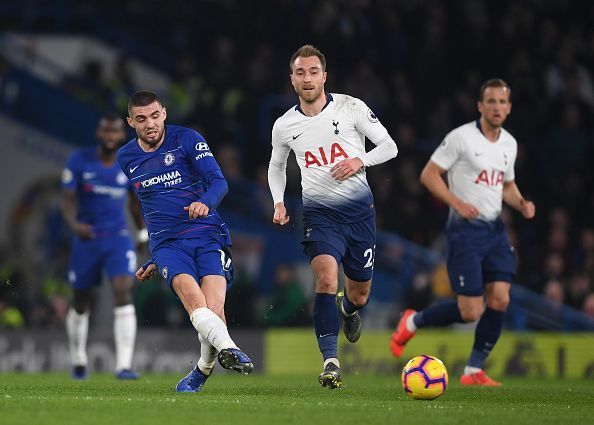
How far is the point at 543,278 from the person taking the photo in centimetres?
1795

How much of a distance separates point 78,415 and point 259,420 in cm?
113

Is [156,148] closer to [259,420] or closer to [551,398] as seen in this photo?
[259,420]

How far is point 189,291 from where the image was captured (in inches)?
358

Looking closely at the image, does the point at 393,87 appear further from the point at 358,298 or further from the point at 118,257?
the point at 358,298

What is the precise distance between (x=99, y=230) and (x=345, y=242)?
158 inches

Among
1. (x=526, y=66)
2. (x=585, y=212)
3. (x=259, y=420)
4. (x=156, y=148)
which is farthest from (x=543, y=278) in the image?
(x=259, y=420)

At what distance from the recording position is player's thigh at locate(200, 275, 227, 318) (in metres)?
9.30

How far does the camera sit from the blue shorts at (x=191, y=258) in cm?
927

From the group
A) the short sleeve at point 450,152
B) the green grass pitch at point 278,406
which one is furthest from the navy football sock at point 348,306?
the short sleeve at point 450,152

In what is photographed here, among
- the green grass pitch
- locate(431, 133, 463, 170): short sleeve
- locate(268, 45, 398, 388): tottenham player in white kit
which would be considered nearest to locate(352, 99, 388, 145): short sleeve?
locate(268, 45, 398, 388): tottenham player in white kit

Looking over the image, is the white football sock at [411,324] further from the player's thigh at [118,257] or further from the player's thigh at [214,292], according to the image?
the player's thigh at [214,292]

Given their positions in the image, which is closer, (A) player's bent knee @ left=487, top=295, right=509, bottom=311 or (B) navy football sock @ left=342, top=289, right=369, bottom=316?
(B) navy football sock @ left=342, top=289, right=369, bottom=316

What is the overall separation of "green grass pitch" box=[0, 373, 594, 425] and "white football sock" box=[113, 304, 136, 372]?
2237 mm

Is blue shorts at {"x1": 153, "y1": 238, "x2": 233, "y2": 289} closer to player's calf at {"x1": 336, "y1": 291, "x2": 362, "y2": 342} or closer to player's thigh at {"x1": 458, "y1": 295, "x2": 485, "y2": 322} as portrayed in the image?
player's calf at {"x1": 336, "y1": 291, "x2": 362, "y2": 342}
